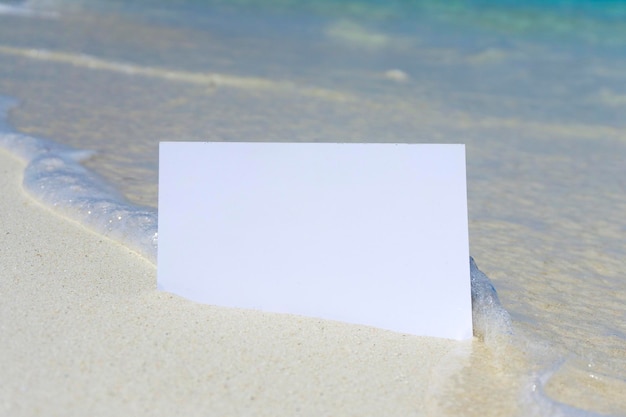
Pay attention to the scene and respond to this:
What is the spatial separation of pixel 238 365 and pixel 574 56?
7146 millimetres

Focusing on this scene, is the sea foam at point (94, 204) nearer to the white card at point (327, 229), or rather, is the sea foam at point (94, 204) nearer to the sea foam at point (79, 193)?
the sea foam at point (79, 193)

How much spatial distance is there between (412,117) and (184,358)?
3618mm

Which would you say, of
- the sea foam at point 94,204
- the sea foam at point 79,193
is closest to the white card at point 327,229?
the sea foam at point 94,204

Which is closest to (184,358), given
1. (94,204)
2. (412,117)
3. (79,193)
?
(94,204)

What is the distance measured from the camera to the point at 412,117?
205 inches

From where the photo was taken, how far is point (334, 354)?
1.89 meters

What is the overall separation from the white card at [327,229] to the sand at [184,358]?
6cm

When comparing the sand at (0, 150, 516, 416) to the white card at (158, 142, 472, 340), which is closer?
the sand at (0, 150, 516, 416)

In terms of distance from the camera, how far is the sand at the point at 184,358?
5.46 ft

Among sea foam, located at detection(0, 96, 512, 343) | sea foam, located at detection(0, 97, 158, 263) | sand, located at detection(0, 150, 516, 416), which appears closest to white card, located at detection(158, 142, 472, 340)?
sand, located at detection(0, 150, 516, 416)

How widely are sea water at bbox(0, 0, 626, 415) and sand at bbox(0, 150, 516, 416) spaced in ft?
0.40

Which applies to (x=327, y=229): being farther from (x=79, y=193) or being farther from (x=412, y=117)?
(x=412, y=117)

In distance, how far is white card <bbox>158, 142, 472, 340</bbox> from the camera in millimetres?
1983

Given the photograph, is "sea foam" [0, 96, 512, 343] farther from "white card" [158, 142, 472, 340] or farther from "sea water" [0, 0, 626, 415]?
"white card" [158, 142, 472, 340]
